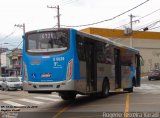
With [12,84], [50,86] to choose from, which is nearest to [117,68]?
[50,86]

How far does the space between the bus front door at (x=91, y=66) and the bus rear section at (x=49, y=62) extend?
204cm

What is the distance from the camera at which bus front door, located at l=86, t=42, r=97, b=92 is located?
1964 cm

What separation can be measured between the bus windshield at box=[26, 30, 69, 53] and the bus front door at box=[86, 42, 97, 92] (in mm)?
1992

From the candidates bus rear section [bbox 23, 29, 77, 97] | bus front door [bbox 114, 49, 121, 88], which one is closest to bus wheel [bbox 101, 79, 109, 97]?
bus front door [bbox 114, 49, 121, 88]

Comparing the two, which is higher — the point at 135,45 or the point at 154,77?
the point at 135,45

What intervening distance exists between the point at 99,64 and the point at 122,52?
19.1 ft

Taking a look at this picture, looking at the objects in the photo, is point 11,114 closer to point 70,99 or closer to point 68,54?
point 68,54

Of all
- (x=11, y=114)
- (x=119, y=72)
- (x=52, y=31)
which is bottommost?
(x=11, y=114)

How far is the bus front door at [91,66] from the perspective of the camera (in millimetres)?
19641

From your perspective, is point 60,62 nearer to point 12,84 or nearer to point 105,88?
point 105,88

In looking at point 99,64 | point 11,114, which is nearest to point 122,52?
point 99,64

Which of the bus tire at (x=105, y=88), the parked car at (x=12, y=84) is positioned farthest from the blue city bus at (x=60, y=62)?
the parked car at (x=12, y=84)

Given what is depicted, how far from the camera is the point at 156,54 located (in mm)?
70000

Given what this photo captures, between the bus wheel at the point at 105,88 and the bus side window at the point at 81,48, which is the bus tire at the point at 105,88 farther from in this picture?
the bus side window at the point at 81,48
